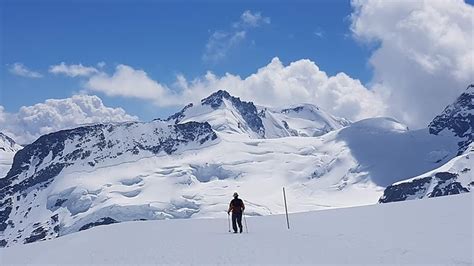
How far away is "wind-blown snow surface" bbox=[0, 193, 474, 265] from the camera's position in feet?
64.9

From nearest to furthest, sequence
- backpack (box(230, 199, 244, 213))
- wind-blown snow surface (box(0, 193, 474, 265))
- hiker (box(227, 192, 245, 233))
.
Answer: wind-blown snow surface (box(0, 193, 474, 265)), hiker (box(227, 192, 245, 233)), backpack (box(230, 199, 244, 213))

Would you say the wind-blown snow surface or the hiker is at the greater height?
the hiker

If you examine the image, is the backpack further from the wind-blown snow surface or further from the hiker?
the wind-blown snow surface

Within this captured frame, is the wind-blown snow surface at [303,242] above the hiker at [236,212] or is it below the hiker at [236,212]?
below

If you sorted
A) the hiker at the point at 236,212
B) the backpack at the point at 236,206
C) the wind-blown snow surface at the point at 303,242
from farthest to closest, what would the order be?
the backpack at the point at 236,206
the hiker at the point at 236,212
the wind-blown snow surface at the point at 303,242

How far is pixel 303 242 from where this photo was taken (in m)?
23.9

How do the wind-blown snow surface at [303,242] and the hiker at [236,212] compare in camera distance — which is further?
the hiker at [236,212]

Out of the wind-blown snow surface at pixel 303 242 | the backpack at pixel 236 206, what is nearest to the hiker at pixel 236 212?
the backpack at pixel 236 206

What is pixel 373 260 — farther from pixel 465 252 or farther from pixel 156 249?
pixel 156 249

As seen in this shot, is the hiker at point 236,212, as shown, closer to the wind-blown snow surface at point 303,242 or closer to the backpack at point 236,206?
the backpack at point 236,206

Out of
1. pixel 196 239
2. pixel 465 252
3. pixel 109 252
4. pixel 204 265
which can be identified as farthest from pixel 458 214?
pixel 109 252

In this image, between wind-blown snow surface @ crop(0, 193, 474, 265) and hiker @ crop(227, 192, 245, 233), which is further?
hiker @ crop(227, 192, 245, 233)

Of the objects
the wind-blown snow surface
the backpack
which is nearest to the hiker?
the backpack

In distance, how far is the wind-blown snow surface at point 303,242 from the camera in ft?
64.9
